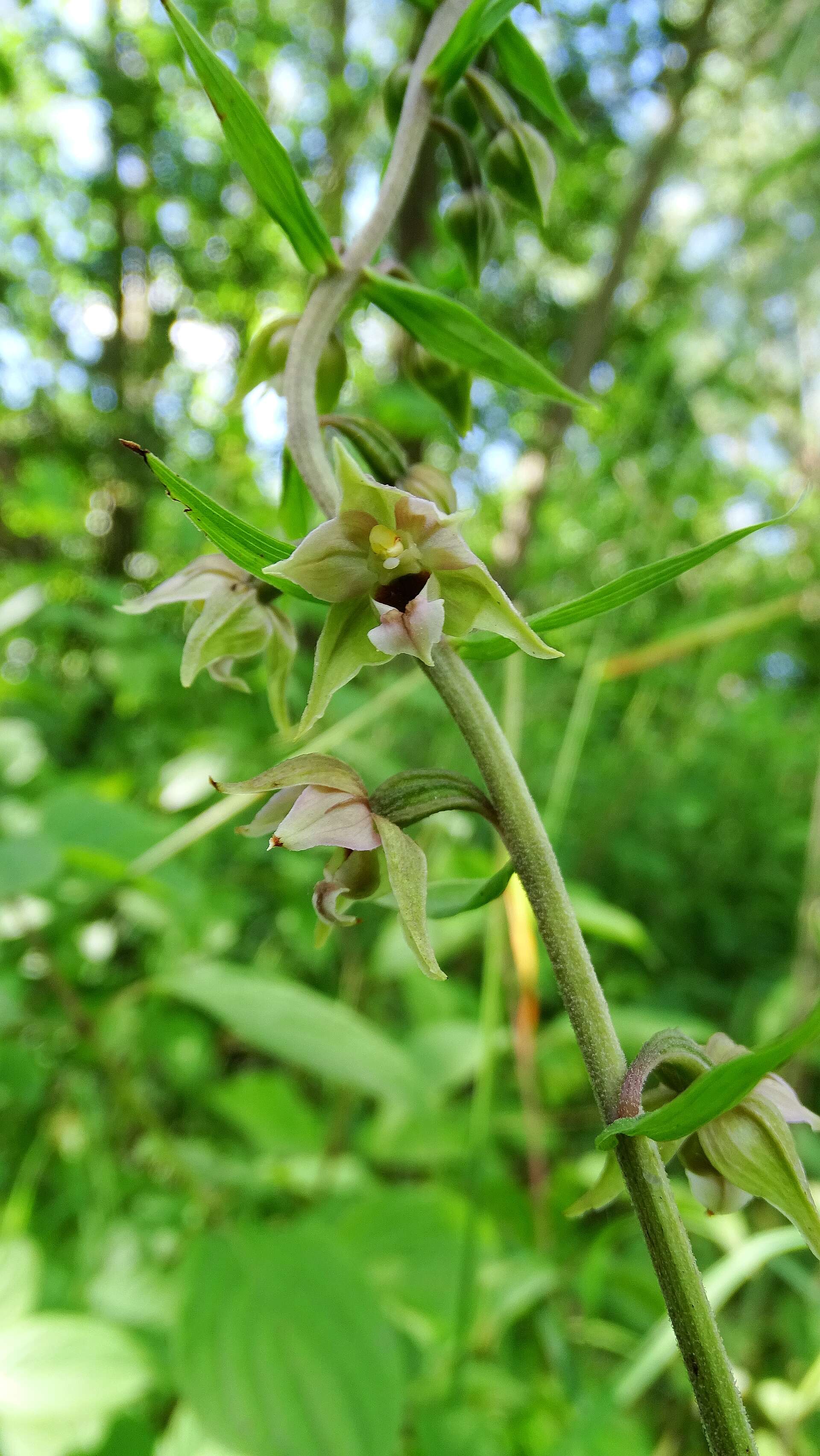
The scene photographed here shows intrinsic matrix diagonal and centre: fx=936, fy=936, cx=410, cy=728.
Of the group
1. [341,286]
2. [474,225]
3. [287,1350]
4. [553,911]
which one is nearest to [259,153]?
[341,286]

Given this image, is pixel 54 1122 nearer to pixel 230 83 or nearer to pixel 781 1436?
pixel 781 1436

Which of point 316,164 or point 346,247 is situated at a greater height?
point 316,164

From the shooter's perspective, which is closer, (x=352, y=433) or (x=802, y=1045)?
(x=802, y=1045)

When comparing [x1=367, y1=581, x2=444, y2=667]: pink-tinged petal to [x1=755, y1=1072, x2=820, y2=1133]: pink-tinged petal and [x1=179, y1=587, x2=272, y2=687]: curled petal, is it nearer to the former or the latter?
[x1=179, y1=587, x2=272, y2=687]: curled petal

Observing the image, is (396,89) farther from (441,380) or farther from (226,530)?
(226,530)

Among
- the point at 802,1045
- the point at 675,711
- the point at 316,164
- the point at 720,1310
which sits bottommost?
the point at 720,1310

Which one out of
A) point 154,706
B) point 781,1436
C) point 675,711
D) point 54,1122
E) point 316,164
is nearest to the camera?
point 781,1436

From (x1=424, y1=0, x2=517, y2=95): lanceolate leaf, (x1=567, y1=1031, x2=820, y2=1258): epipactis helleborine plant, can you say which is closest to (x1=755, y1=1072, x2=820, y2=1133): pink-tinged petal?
(x1=567, y1=1031, x2=820, y2=1258): epipactis helleborine plant

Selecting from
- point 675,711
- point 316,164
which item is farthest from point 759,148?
point 675,711
